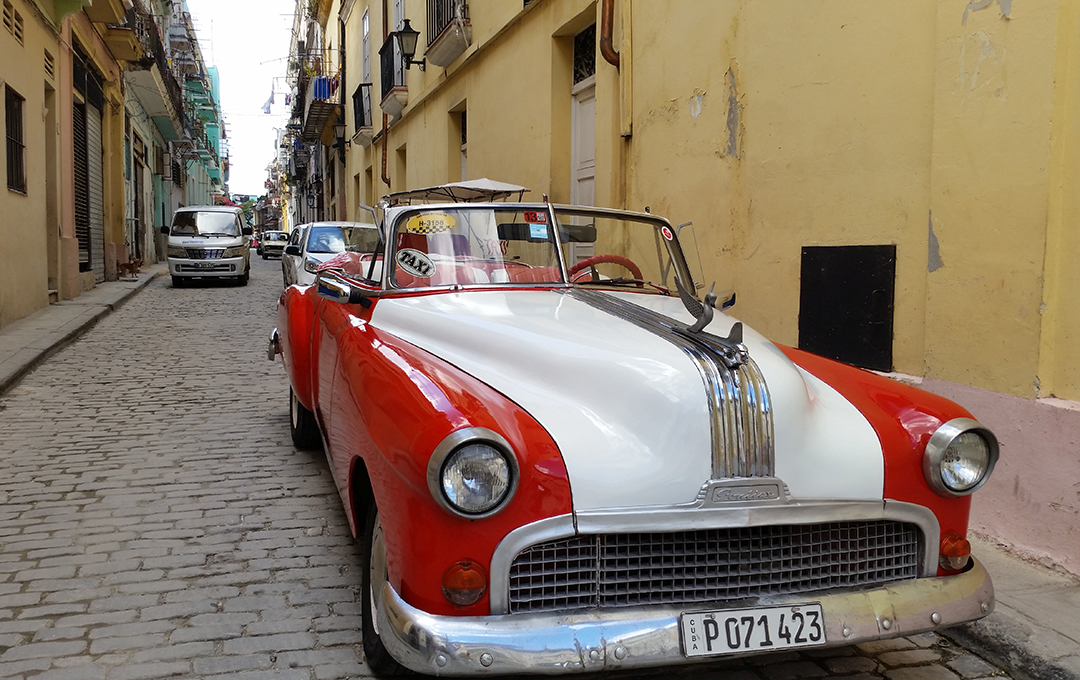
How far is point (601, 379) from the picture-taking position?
249cm

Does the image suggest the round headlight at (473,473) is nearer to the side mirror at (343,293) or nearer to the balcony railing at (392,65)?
the side mirror at (343,293)

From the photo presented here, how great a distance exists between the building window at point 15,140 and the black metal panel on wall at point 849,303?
943 cm

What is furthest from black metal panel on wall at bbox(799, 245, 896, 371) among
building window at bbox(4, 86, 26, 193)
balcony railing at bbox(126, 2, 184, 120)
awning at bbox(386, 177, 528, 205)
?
balcony railing at bbox(126, 2, 184, 120)

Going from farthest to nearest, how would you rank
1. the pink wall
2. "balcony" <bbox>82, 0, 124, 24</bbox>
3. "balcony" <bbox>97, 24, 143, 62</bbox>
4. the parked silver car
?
1. "balcony" <bbox>97, 24, 143, 62</bbox>
2. "balcony" <bbox>82, 0, 124, 24</bbox>
3. the parked silver car
4. the pink wall

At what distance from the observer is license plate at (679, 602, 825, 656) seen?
7.07ft

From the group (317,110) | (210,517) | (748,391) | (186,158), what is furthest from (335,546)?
(186,158)

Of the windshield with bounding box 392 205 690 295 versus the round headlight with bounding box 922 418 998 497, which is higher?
the windshield with bounding box 392 205 690 295

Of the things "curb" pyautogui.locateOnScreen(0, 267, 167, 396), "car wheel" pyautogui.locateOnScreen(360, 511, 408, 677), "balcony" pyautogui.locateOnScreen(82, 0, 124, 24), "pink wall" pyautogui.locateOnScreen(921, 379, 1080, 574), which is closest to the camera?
"car wheel" pyautogui.locateOnScreen(360, 511, 408, 677)

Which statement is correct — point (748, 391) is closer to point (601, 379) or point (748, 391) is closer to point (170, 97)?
point (601, 379)

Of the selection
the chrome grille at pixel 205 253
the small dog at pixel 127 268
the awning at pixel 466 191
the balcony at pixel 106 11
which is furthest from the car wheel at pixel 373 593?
the small dog at pixel 127 268

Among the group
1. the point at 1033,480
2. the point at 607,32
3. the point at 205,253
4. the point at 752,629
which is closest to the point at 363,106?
the point at 205,253

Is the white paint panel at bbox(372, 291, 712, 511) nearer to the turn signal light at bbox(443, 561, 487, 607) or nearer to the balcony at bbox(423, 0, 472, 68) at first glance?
the turn signal light at bbox(443, 561, 487, 607)

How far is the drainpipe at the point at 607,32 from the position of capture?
7.28 meters

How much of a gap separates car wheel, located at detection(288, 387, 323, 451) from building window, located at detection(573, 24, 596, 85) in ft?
15.8
